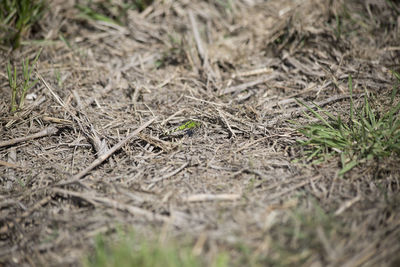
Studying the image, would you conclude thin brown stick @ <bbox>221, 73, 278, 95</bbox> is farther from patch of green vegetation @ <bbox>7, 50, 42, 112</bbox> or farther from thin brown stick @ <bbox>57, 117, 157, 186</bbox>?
patch of green vegetation @ <bbox>7, 50, 42, 112</bbox>

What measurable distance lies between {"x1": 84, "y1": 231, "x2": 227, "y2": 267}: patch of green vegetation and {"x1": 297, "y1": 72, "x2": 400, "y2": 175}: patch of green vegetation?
94 cm

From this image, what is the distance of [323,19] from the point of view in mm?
2959

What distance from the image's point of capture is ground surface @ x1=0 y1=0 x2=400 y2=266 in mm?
1502

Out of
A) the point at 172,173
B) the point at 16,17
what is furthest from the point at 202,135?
the point at 16,17

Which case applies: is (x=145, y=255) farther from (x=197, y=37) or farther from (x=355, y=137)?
(x=197, y=37)

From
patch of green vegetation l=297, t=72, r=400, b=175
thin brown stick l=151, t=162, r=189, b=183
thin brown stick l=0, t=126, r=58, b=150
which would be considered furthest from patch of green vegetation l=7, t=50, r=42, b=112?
patch of green vegetation l=297, t=72, r=400, b=175

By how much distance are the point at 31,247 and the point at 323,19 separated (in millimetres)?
2913

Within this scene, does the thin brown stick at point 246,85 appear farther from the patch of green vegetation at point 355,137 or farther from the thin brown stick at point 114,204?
the thin brown stick at point 114,204

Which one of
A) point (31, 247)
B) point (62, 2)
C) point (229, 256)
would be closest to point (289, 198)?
point (229, 256)

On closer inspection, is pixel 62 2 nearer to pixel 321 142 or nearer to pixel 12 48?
pixel 12 48

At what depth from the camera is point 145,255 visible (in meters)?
1.29

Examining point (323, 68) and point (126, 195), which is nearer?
point (126, 195)

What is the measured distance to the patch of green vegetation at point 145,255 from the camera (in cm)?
128

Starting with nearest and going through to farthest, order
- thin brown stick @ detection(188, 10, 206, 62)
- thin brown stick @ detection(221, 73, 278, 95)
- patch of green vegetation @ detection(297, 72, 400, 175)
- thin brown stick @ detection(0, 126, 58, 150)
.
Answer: patch of green vegetation @ detection(297, 72, 400, 175), thin brown stick @ detection(0, 126, 58, 150), thin brown stick @ detection(221, 73, 278, 95), thin brown stick @ detection(188, 10, 206, 62)
